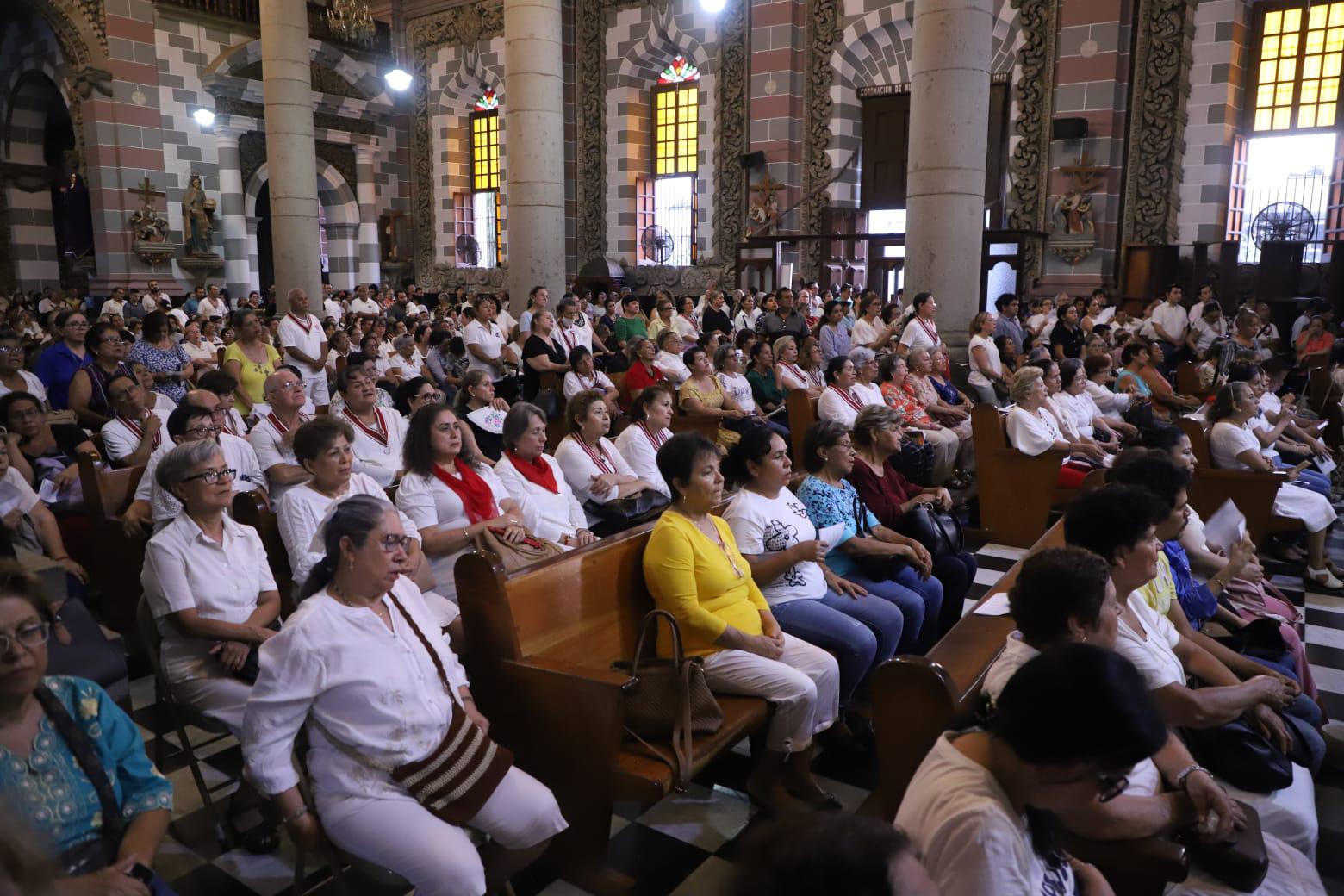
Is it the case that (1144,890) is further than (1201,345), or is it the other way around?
(1201,345)

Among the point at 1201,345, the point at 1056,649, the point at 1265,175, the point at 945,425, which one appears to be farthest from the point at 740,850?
the point at 1265,175

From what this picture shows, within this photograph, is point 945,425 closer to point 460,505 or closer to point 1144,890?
point 460,505

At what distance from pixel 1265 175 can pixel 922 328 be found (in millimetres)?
8909

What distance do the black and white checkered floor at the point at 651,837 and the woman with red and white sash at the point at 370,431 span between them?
4.66 ft

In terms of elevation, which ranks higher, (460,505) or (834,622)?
(460,505)

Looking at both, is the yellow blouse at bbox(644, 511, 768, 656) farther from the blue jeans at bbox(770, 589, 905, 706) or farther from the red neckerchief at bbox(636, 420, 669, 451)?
the red neckerchief at bbox(636, 420, 669, 451)

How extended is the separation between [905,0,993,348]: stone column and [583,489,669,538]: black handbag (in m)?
4.08

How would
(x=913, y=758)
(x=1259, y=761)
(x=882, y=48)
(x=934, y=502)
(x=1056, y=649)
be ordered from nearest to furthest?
(x=1056, y=649) < (x=913, y=758) < (x=1259, y=761) < (x=934, y=502) < (x=882, y=48)

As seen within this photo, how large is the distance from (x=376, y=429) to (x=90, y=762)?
2.99 metres

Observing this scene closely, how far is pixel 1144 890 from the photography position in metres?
1.99

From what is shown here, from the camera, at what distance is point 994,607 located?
293 centimetres

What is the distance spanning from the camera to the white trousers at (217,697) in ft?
9.36

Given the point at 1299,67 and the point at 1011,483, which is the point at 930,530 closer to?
the point at 1011,483

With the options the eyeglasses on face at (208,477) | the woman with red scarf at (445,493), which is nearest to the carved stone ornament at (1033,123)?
the woman with red scarf at (445,493)
